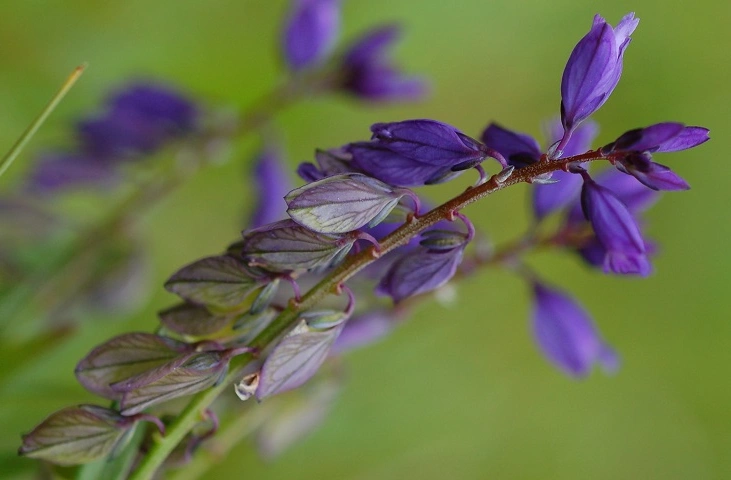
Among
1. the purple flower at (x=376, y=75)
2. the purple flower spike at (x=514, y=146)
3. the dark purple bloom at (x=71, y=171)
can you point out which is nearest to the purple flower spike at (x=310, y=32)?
the purple flower at (x=376, y=75)

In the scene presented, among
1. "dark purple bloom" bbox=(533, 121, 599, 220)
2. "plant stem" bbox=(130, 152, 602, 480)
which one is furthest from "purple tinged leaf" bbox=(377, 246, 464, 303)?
"dark purple bloom" bbox=(533, 121, 599, 220)

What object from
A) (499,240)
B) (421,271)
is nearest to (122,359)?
(421,271)

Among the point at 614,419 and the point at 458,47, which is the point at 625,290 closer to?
the point at 614,419

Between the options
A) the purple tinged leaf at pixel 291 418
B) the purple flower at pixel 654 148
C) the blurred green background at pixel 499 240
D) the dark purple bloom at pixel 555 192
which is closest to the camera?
the purple flower at pixel 654 148

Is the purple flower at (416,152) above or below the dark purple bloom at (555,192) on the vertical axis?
above

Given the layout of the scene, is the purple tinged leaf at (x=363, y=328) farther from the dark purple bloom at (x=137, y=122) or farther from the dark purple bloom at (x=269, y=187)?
the dark purple bloom at (x=137, y=122)

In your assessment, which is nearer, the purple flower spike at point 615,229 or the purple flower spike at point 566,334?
the purple flower spike at point 615,229

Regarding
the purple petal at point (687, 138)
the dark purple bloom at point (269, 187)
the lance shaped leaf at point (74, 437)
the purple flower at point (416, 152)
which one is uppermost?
the dark purple bloom at point (269, 187)
